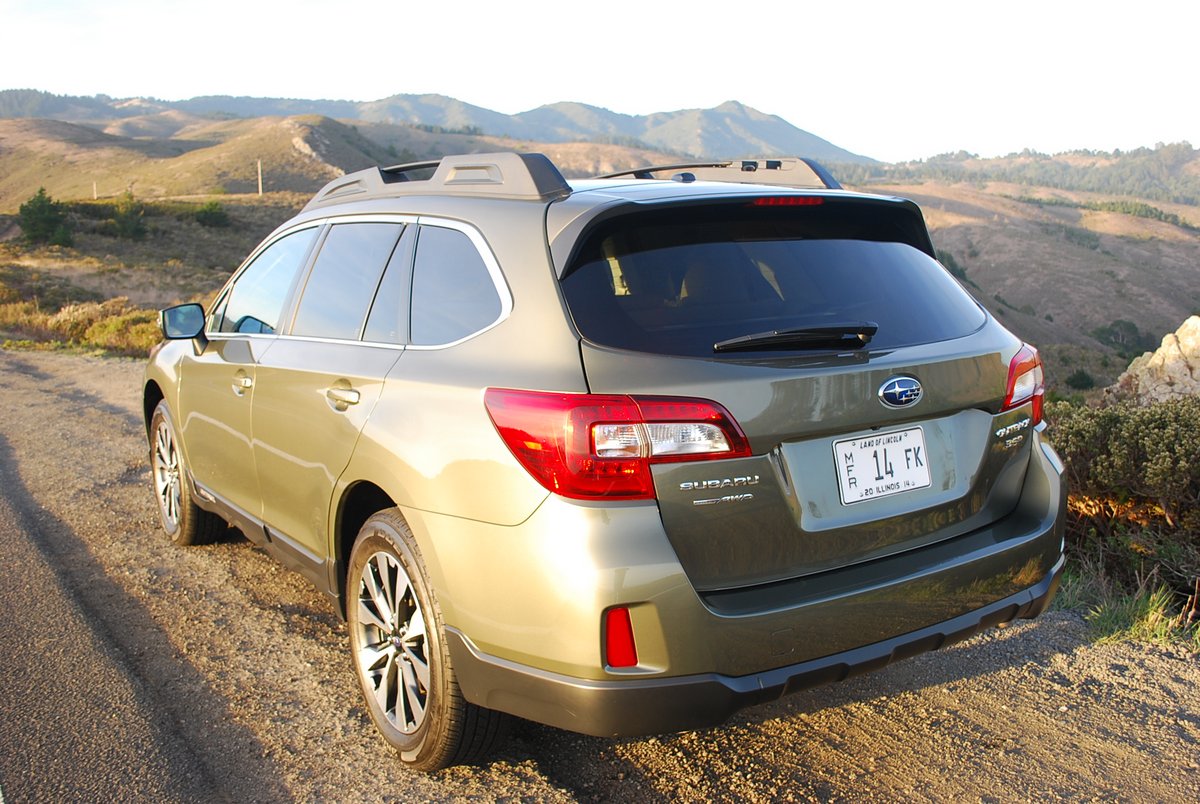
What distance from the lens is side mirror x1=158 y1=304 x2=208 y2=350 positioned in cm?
461

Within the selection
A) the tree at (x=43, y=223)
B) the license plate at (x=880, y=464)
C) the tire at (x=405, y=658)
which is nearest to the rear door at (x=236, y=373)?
the tire at (x=405, y=658)

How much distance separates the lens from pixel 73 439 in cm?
810

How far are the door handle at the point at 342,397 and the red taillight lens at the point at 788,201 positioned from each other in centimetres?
140

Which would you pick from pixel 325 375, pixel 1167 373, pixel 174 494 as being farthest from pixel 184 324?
pixel 1167 373

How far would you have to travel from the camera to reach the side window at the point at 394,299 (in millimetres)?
3154

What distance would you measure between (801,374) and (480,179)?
127cm

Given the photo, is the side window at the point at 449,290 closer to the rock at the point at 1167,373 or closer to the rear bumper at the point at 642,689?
the rear bumper at the point at 642,689

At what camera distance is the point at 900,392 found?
103 inches

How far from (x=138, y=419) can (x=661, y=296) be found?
7887mm

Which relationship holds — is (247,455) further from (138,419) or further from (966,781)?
(138,419)

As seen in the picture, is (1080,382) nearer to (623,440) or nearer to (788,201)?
(788,201)

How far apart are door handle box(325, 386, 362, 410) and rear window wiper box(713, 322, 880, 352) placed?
130cm

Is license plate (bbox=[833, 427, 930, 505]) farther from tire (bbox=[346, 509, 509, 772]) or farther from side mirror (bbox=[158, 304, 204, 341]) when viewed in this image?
side mirror (bbox=[158, 304, 204, 341])

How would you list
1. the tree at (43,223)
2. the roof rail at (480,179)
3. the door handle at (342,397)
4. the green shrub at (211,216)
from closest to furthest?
the roof rail at (480,179), the door handle at (342,397), the tree at (43,223), the green shrub at (211,216)
